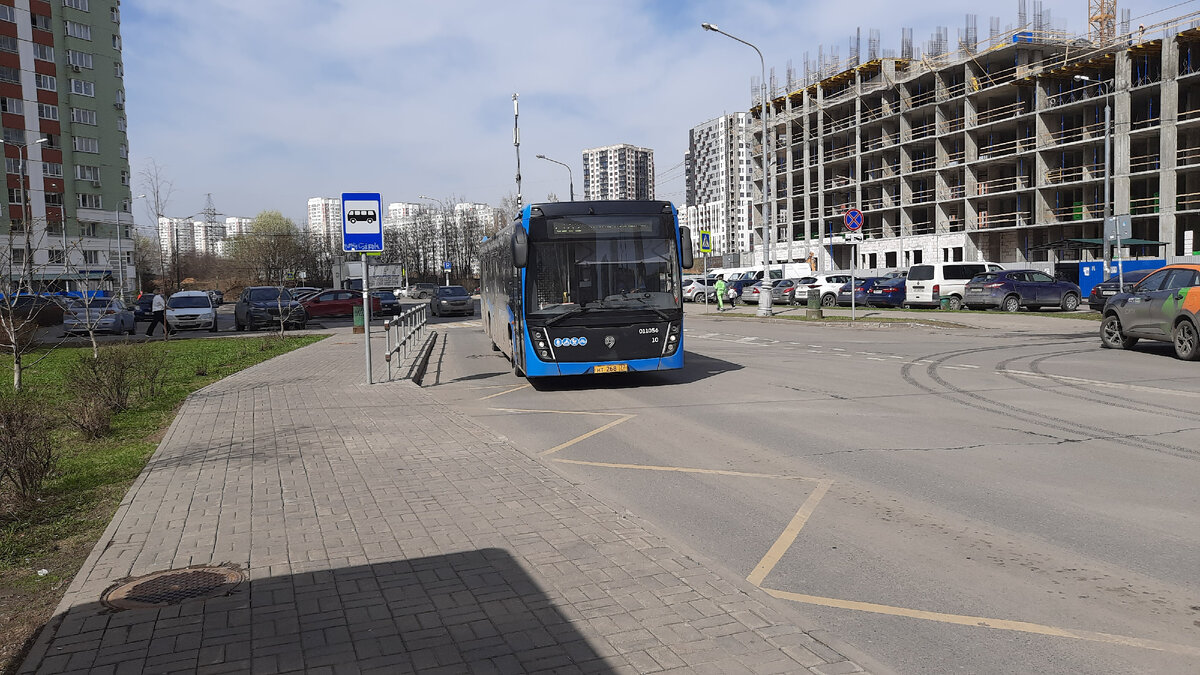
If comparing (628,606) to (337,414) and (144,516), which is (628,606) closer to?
(144,516)

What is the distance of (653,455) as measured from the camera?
346 inches

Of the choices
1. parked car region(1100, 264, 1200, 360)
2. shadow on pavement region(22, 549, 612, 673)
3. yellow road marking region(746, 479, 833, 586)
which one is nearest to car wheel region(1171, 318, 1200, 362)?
parked car region(1100, 264, 1200, 360)

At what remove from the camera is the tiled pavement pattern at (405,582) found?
3912 mm

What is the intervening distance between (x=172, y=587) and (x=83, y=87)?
86.1m

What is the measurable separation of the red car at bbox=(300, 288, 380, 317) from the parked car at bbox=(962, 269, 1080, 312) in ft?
92.8

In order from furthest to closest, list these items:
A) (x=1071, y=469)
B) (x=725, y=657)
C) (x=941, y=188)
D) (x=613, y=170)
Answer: (x=613, y=170), (x=941, y=188), (x=1071, y=469), (x=725, y=657)

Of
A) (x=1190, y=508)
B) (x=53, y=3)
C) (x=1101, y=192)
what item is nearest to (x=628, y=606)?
(x=1190, y=508)

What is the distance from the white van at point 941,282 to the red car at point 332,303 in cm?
2597

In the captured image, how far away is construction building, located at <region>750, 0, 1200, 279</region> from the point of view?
5212 centimetres

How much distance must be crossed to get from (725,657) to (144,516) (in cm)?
465

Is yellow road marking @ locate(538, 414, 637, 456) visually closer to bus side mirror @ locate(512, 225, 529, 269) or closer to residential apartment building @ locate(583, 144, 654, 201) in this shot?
bus side mirror @ locate(512, 225, 529, 269)

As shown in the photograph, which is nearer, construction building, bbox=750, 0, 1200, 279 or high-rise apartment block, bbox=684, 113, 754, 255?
construction building, bbox=750, 0, 1200, 279

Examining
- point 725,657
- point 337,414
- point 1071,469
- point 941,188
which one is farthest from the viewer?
point 941,188

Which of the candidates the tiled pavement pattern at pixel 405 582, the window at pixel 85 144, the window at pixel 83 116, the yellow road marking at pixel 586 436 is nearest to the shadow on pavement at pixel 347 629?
the tiled pavement pattern at pixel 405 582
